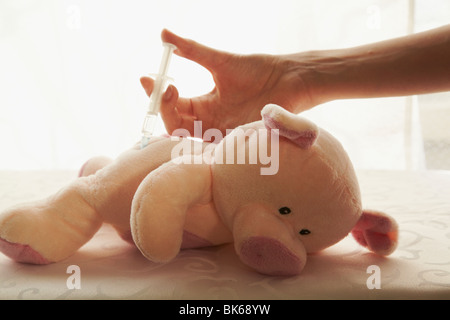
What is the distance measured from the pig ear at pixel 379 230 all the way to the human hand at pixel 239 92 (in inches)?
16.6

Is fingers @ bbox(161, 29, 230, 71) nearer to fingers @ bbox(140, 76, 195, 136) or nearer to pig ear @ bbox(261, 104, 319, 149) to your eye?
fingers @ bbox(140, 76, 195, 136)

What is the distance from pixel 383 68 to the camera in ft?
2.89

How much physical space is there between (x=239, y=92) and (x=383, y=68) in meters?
0.33

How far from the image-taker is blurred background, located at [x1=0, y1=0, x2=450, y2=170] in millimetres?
1973

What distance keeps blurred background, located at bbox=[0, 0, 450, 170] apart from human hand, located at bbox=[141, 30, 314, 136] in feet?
3.22

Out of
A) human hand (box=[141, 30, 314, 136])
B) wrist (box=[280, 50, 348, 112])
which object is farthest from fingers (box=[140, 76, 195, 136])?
wrist (box=[280, 50, 348, 112])

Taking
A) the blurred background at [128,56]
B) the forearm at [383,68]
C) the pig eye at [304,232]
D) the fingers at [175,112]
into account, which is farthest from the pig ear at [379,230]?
the blurred background at [128,56]

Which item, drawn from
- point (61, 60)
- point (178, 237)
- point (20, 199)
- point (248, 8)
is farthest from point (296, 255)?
point (61, 60)

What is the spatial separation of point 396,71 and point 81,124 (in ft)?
5.27

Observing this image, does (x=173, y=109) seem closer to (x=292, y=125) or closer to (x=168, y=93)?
(x=168, y=93)

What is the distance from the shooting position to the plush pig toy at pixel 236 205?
0.53 m

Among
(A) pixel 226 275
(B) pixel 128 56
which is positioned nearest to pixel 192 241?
(A) pixel 226 275

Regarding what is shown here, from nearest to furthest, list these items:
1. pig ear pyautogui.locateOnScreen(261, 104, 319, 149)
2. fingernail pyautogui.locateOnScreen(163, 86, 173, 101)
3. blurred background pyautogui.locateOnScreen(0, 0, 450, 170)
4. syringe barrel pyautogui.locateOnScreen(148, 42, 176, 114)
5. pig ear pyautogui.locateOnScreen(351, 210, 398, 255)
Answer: pig ear pyautogui.locateOnScreen(261, 104, 319, 149), pig ear pyautogui.locateOnScreen(351, 210, 398, 255), syringe barrel pyautogui.locateOnScreen(148, 42, 176, 114), fingernail pyautogui.locateOnScreen(163, 86, 173, 101), blurred background pyautogui.locateOnScreen(0, 0, 450, 170)

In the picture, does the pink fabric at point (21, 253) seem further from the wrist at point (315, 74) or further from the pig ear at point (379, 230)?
the wrist at point (315, 74)
